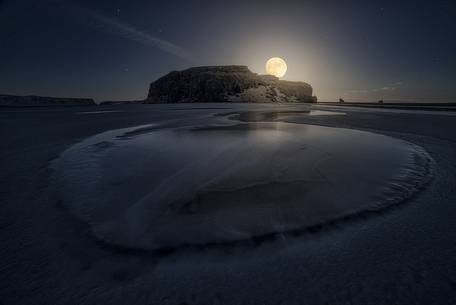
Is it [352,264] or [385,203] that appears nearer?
[352,264]

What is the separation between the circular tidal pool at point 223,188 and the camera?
2223 mm

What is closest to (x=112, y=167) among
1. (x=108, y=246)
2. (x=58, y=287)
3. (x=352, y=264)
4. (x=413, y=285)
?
(x=108, y=246)

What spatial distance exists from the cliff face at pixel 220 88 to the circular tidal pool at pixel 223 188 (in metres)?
122

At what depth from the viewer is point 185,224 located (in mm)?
2289

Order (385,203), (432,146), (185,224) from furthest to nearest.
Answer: (432,146) < (385,203) < (185,224)

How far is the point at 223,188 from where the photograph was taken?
323 centimetres

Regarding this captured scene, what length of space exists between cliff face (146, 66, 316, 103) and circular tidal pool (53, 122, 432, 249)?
12179 centimetres

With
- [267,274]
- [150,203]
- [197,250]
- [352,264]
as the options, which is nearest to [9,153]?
[150,203]

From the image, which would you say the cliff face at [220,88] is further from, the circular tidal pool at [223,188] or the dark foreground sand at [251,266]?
the dark foreground sand at [251,266]

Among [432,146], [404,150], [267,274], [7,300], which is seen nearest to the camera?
[7,300]

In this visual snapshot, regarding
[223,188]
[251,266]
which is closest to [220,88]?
[223,188]

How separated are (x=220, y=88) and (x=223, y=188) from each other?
13762 centimetres

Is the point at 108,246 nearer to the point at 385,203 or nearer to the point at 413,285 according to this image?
the point at 413,285

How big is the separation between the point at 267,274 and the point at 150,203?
1824 mm
